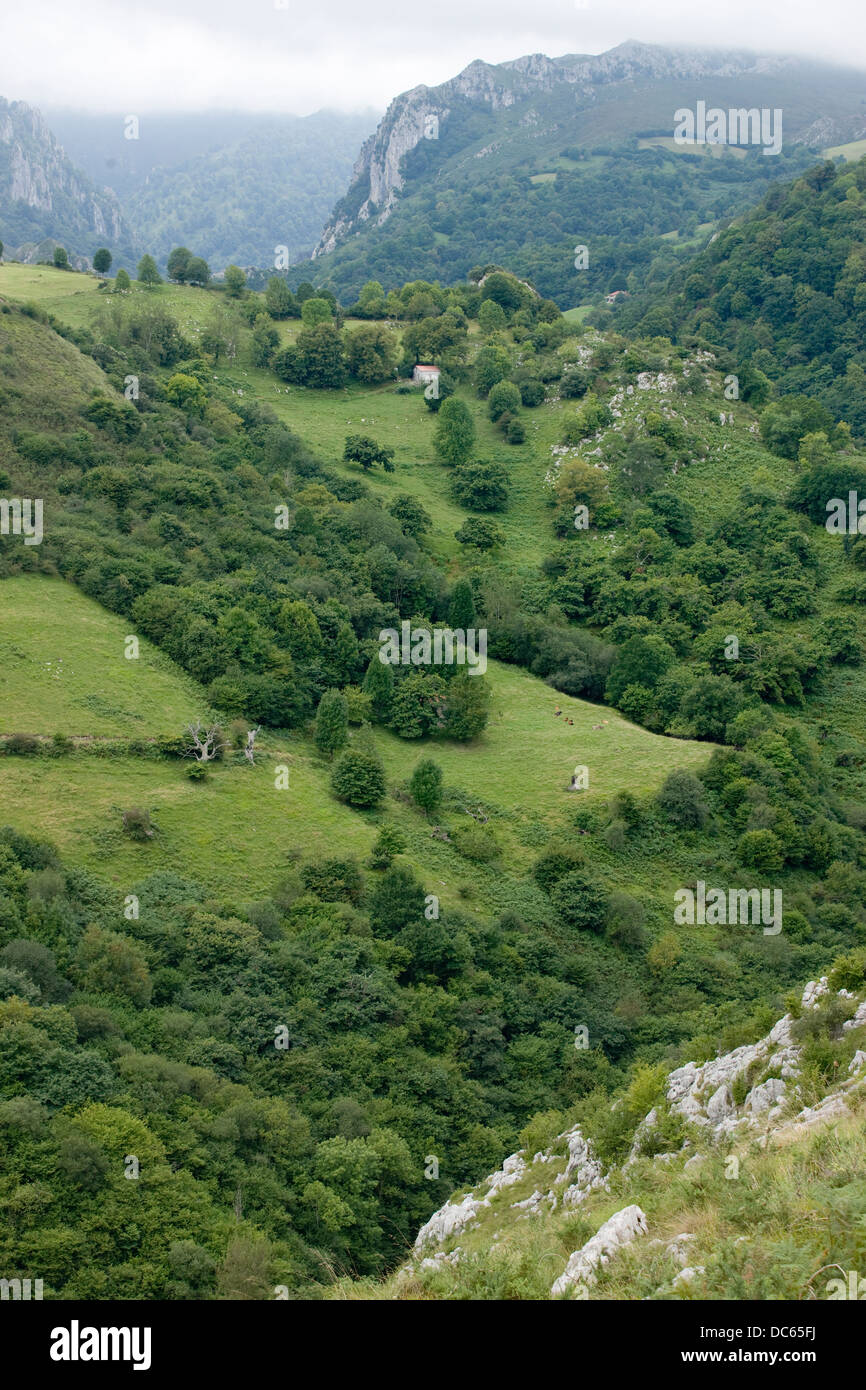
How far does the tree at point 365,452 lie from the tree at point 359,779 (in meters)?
45.8

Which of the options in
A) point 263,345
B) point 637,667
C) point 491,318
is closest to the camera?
point 637,667

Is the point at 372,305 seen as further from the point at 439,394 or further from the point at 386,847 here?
the point at 386,847

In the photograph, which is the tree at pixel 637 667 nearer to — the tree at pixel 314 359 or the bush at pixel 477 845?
the bush at pixel 477 845

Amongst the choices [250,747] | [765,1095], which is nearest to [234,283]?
[250,747]

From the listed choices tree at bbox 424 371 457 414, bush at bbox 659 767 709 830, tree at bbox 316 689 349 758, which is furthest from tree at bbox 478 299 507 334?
bush at bbox 659 767 709 830

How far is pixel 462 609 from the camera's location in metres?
69.8

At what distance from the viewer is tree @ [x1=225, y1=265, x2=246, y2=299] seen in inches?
4454

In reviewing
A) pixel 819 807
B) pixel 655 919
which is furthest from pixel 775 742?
pixel 655 919

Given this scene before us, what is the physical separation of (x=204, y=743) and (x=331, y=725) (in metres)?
7.77

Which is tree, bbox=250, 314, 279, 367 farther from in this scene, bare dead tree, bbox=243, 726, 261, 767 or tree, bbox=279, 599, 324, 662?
bare dead tree, bbox=243, 726, 261, 767

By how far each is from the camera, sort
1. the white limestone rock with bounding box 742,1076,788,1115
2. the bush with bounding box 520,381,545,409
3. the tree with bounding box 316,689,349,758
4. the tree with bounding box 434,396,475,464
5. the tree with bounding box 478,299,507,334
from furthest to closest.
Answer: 1. the tree with bounding box 478,299,507,334
2. the bush with bounding box 520,381,545,409
3. the tree with bounding box 434,396,475,464
4. the tree with bounding box 316,689,349,758
5. the white limestone rock with bounding box 742,1076,788,1115

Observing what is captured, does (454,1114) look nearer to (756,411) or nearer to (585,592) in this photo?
(585,592)

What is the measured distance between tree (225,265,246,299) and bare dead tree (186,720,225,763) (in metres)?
82.5

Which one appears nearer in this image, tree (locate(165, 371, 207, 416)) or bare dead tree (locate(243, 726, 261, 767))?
bare dead tree (locate(243, 726, 261, 767))
